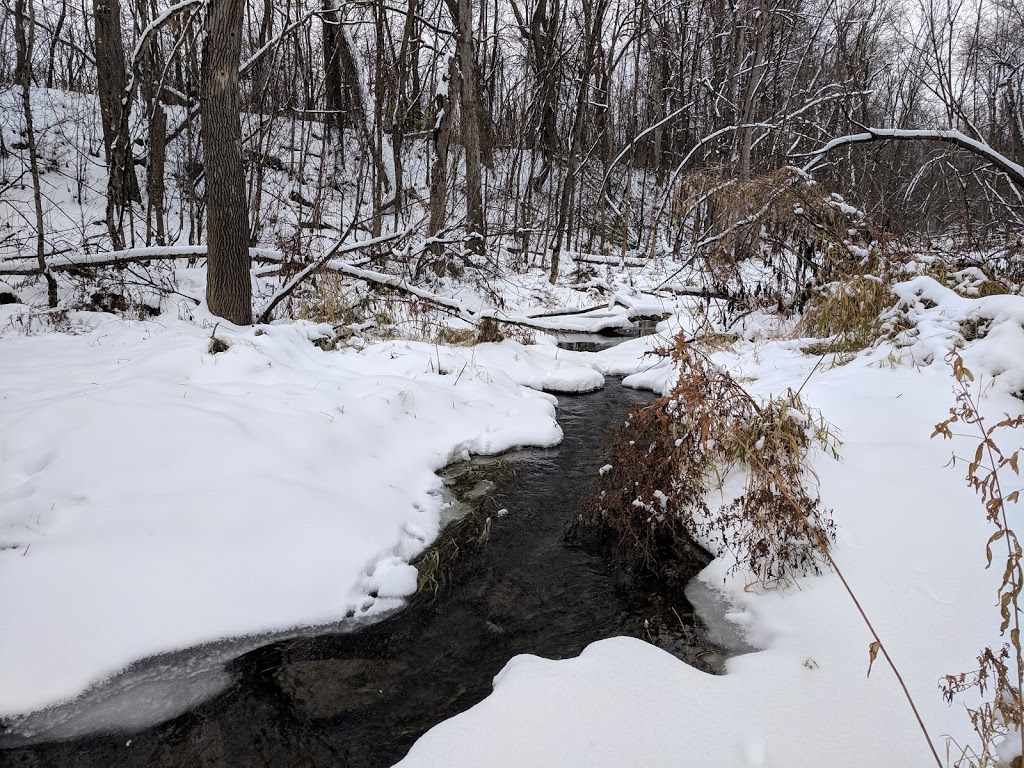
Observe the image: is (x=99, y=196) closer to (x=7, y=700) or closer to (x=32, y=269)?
(x=32, y=269)

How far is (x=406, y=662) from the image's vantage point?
99.7 inches

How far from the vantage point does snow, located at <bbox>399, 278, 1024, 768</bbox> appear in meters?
1.87

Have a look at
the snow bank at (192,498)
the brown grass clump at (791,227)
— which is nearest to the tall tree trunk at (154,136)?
the snow bank at (192,498)

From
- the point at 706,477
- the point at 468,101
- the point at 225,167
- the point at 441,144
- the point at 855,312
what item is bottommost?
the point at 706,477

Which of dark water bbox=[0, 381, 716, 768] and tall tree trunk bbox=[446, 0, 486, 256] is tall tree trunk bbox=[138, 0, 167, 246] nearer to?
tall tree trunk bbox=[446, 0, 486, 256]

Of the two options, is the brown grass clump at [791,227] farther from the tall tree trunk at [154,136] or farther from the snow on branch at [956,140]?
the tall tree trunk at [154,136]

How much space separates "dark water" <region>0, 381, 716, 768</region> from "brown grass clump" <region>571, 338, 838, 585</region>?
294mm

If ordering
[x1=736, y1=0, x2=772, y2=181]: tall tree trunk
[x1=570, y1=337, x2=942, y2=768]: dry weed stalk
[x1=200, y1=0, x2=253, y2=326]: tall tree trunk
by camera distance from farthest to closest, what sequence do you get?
[x1=736, y1=0, x2=772, y2=181]: tall tree trunk, [x1=200, y1=0, x2=253, y2=326]: tall tree trunk, [x1=570, y1=337, x2=942, y2=768]: dry weed stalk

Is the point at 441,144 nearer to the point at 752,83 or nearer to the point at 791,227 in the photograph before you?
the point at 752,83

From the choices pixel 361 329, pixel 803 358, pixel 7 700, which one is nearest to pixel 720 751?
pixel 7 700

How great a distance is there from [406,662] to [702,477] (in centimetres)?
205

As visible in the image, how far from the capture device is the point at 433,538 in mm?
3445

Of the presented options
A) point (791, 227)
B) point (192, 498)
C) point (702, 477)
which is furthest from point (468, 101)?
point (192, 498)

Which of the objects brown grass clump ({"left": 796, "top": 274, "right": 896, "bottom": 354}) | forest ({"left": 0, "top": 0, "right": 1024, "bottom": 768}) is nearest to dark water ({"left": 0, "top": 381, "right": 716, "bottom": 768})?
forest ({"left": 0, "top": 0, "right": 1024, "bottom": 768})
